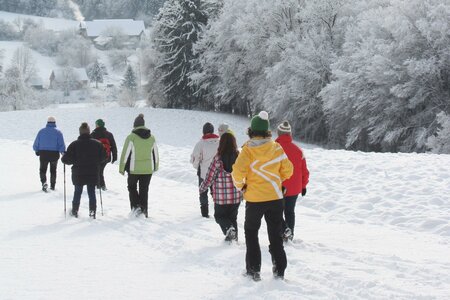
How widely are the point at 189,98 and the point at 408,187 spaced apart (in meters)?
39.7

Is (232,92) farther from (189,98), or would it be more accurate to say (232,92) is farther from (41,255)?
(41,255)

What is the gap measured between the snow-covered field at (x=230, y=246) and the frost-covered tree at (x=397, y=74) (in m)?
12.9

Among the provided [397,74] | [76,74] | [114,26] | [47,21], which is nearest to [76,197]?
[397,74]

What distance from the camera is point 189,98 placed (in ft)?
167

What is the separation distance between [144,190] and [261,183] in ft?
14.5

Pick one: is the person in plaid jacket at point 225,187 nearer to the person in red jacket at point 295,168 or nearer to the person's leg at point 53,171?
the person in red jacket at point 295,168

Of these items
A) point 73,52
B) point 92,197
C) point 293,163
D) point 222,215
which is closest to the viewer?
point 293,163

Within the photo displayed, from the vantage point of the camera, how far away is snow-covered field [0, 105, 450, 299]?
588cm

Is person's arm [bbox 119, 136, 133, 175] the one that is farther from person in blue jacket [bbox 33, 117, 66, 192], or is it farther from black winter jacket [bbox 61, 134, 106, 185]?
person in blue jacket [bbox 33, 117, 66, 192]

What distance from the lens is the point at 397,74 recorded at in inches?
1106

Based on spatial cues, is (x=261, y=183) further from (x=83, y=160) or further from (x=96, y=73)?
(x=96, y=73)

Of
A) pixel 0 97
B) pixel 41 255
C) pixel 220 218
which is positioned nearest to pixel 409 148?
pixel 220 218

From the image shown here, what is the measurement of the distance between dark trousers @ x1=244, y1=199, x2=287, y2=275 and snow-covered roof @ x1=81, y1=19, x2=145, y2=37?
166808mm

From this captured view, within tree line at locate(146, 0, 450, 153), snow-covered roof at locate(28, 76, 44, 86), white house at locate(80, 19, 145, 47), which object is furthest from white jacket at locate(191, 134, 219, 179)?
white house at locate(80, 19, 145, 47)
